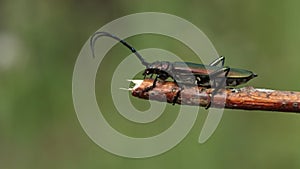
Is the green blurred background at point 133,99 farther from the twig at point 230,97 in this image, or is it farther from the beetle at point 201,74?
the twig at point 230,97

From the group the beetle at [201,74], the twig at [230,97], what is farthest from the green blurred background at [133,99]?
the twig at [230,97]

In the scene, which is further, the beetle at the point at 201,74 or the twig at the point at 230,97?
the beetle at the point at 201,74

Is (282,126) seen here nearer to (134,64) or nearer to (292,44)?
(292,44)

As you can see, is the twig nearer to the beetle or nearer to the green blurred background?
the beetle

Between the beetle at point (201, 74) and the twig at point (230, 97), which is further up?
the beetle at point (201, 74)

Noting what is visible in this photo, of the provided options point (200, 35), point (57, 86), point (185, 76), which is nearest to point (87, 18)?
point (57, 86)

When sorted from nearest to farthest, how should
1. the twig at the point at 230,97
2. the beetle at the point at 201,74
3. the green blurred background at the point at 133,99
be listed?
the twig at the point at 230,97
the beetle at the point at 201,74
the green blurred background at the point at 133,99

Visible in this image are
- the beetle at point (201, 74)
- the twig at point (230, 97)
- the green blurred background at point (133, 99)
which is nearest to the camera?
the twig at point (230, 97)
